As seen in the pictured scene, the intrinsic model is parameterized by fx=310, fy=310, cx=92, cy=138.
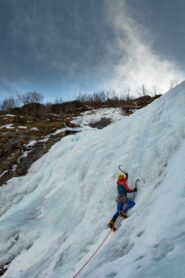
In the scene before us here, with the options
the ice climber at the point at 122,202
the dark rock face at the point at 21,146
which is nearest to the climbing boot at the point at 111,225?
the ice climber at the point at 122,202

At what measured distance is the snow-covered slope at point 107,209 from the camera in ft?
18.8

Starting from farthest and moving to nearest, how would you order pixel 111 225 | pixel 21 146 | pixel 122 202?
1. pixel 21 146
2. pixel 122 202
3. pixel 111 225

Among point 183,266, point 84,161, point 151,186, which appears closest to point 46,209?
point 84,161

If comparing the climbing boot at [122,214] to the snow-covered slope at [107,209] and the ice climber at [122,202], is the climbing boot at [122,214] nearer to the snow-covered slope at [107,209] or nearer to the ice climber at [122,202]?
the ice climber at [122,202]

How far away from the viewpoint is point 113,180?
11.0 metres

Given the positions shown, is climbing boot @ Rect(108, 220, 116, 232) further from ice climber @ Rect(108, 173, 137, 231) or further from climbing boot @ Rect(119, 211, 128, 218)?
climbing boot @ Rect(119, 211, 128, 218)

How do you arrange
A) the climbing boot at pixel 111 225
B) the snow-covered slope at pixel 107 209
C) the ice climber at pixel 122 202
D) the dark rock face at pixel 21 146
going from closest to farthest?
the snow-covered slope at pixel 107 209, the climbing boot at pixel 111 225, the ice climber at pixel 122 202, the dark rock face at pixel 21 146

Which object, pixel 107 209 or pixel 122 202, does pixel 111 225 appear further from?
pixel 107 209

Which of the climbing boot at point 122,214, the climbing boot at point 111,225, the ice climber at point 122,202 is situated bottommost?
the climbing boot at point 111,225

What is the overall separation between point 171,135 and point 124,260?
16.4 feet

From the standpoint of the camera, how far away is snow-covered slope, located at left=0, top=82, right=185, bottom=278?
18.8 feet

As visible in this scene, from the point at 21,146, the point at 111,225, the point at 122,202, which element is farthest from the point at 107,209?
the point at 21,146

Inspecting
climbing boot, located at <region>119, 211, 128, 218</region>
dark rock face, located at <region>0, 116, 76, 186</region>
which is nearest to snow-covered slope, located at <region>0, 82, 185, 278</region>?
climbing boot, located at <region>119, 211, 128, 218</region>

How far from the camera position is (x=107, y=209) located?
1007 centimetres
